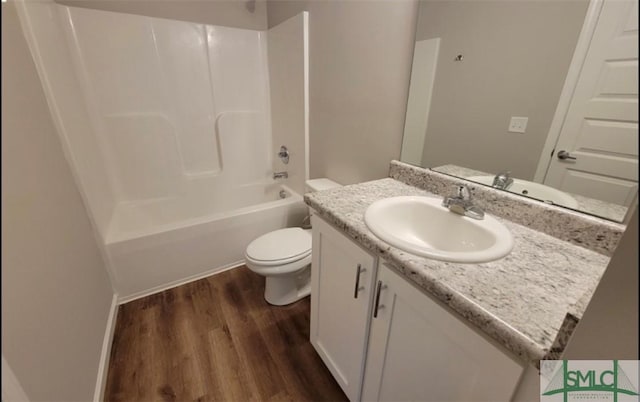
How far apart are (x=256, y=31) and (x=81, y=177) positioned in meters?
1.72

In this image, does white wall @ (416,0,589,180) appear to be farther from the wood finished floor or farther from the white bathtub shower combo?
the wood finished floor

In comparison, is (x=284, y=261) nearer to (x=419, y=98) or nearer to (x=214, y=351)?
(x=214, y=351)

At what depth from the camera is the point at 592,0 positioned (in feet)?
2.31

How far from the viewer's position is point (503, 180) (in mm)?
941

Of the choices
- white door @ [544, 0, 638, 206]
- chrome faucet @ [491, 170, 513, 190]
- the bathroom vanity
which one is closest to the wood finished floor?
the bathroom vanity

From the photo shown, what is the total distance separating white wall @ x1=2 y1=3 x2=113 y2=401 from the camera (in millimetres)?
720

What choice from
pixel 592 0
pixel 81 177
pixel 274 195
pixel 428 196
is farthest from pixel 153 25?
pixel 592 0

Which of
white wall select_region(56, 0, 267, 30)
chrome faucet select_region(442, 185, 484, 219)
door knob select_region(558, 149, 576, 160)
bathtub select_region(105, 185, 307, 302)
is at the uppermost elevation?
white wall select_region(56, 0, 267, 30)

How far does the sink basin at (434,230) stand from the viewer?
0.70 metres

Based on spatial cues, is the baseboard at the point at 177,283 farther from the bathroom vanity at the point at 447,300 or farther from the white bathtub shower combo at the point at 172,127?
the bathroom vanity at the point at 447,300

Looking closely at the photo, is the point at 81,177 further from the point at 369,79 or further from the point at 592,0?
the point at 592,0

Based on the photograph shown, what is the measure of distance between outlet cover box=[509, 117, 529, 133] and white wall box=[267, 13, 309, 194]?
129 cm

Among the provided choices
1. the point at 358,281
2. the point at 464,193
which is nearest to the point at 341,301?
the point at 358,281

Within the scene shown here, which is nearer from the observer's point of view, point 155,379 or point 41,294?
point 41,294
